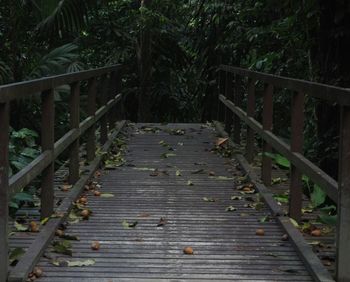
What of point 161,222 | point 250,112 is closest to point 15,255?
point 161,222

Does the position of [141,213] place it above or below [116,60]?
below

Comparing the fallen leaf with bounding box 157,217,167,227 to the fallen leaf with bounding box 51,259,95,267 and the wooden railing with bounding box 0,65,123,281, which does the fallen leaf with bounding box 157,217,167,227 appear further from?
the fallen leaf with bounding box 51,259,95,267

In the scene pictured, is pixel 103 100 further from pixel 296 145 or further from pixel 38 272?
pixel 38 272

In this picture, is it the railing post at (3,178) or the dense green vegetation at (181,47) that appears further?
the dense green vegetation at (181,47)

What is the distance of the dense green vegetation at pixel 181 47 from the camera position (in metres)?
6.95

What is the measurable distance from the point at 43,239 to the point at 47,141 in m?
0.88

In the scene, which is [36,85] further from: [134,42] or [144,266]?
[134,42]

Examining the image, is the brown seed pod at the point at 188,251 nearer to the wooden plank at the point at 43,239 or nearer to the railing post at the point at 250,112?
the wooden plank at the point at 43,239

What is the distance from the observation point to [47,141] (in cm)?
506

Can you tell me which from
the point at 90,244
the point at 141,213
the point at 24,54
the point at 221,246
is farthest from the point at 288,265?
the point at 24,54

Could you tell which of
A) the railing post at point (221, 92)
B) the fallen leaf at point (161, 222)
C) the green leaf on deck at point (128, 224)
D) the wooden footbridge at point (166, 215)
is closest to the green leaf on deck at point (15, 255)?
the wooden footbridge at point (166, 215)

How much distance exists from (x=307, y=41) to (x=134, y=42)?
8.40 metres

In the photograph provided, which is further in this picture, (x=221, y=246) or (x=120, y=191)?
(x=120, y=191)

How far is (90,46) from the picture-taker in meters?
15.6
